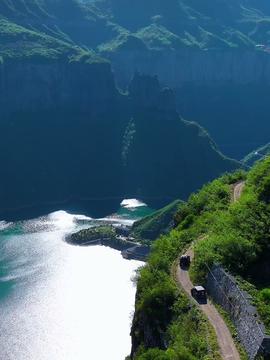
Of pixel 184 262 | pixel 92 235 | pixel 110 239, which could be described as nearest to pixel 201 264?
pixel 184 262

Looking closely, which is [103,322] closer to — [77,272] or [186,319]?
[77,272]

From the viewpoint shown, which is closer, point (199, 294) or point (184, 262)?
point (199, 294)

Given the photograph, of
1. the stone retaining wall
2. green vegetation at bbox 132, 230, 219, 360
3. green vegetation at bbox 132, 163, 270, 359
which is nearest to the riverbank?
green vegetation at bbox 132, 163, 270, 359

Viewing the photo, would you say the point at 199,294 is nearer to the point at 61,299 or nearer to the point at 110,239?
the point at 61,299

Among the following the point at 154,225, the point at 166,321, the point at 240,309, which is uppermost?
the point at 240,309

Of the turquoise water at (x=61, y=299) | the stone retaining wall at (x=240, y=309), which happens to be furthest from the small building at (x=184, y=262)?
the turquoise water at (x=61, y=299)

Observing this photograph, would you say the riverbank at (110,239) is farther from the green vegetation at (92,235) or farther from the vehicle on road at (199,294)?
the vehicle on road at (199,294)

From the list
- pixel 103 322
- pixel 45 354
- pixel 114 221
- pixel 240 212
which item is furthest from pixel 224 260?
pixel 114 221
